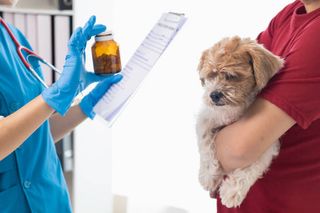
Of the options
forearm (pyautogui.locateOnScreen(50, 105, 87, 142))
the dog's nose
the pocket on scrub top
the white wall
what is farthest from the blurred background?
the pocket on scrub top

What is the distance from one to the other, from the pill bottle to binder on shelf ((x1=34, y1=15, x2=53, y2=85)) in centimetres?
91

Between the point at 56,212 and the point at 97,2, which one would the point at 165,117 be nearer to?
the point at 97,2

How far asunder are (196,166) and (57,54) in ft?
3.01

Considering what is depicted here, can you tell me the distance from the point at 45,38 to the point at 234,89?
1.27m

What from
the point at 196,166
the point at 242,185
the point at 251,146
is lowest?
the point at 196,166

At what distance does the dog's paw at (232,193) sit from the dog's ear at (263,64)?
270 mm

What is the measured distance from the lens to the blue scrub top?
1.07 metres

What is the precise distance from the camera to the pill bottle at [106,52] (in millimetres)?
1091

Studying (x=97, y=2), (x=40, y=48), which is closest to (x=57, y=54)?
(x=40, y=48)

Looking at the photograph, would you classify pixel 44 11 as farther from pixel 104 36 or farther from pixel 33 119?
pixel 33 119

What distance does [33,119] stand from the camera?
37.9 inches

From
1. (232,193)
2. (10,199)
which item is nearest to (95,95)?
(10,199)

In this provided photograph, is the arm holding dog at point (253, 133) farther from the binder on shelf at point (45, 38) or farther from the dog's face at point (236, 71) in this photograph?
the binder on shelf at point (45, 38)

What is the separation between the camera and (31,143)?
1133 mm
